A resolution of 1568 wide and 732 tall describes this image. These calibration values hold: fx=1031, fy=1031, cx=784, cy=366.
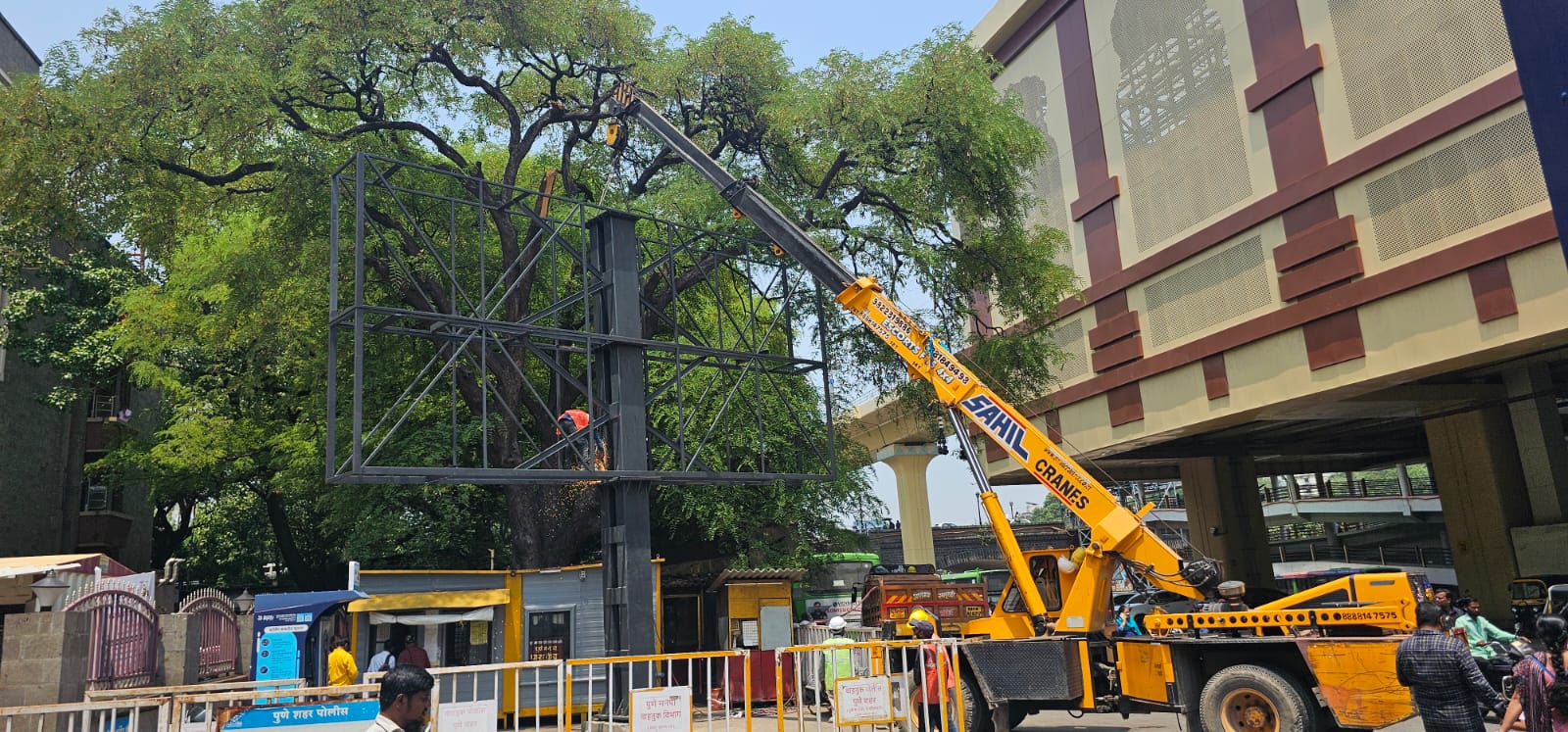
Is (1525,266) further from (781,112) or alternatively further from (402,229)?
(402,229)

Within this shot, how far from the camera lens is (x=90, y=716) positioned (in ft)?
35.5

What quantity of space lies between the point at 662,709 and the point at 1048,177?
27.7 meters

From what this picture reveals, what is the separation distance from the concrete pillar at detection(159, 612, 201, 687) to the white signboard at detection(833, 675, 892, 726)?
31.3ft

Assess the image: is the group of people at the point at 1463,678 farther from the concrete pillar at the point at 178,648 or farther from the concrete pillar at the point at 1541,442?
the concrete pillar at the point at 1541,442

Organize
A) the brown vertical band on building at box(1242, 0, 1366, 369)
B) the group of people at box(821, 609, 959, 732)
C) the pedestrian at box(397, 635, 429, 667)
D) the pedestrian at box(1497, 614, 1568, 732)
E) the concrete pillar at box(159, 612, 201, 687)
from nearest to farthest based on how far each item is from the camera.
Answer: the pedestrian at box(1497, 614, 1568, 732)
the group of people at box(821, 609, 959, 732)
the concrete pillar at box(159, 612, 201, 687)
the pedestrian at box(397, 635, 429, 667)
the brown vertical band on building at box(1242, 0, 1366, 369)

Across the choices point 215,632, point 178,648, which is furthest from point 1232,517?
point 178,648

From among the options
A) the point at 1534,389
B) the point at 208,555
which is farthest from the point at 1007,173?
the point at 208,555

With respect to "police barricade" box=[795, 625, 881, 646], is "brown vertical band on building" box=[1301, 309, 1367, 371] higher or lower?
higher

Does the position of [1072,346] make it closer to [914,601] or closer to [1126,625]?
[914,601]

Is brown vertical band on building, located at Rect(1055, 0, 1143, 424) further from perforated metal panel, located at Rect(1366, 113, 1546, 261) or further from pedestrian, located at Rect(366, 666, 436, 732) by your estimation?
pedestrian, located at Rect(366, 666, 436, 732)

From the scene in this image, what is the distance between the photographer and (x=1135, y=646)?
13148 mm

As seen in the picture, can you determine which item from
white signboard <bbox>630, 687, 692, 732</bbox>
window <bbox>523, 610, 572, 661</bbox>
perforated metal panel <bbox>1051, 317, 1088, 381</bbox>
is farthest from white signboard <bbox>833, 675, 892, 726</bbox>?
perforated metal panel <bbox>1051, 317, 1088, 381</bbox>

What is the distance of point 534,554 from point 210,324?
9.05 meters

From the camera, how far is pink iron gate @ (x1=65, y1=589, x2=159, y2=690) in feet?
40.2
